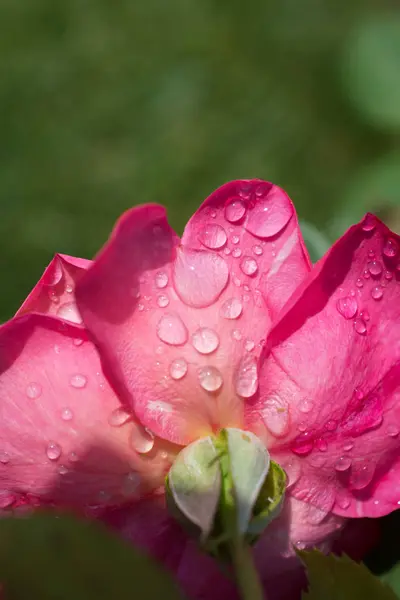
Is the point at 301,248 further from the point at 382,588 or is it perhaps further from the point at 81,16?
the point at 81,16

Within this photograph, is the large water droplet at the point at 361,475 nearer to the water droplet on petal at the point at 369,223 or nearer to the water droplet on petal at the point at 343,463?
the water droplet on petal at the point at 343,463

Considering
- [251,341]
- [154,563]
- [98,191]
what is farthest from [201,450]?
[98,191]

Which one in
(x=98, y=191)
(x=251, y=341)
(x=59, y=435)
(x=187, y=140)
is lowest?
(x=98, y=191)

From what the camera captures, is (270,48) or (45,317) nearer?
(45,317)

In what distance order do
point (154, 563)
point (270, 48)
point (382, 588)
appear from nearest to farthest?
1. point (154, 563)
2. point (382, 588)
3. point (270, 48)

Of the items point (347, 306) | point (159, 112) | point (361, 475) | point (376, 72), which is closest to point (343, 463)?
point (361, 475)

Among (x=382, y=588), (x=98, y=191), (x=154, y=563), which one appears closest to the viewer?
(x=154, y=563)

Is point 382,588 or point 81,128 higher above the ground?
point 382,588

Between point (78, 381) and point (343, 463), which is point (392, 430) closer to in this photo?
point (343, 463)
